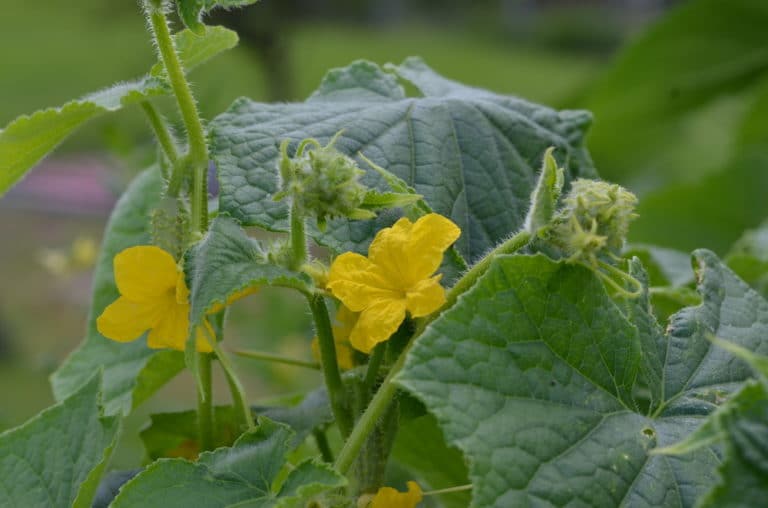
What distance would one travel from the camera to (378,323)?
0.59 meters

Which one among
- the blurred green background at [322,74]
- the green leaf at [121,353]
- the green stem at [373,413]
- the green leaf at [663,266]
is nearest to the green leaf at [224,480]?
the green stem at [373,413]

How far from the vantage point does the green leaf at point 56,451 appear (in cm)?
65

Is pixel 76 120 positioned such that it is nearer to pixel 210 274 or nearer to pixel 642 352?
pixel 210 274

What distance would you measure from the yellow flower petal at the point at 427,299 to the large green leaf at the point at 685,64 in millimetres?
1283

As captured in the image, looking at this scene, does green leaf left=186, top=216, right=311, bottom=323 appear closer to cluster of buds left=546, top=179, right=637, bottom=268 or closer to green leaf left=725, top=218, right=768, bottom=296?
cluster of buds left=546, top=179, right=637, bottom=268

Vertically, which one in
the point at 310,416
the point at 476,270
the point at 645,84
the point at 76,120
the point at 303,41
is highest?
the point at 76,120

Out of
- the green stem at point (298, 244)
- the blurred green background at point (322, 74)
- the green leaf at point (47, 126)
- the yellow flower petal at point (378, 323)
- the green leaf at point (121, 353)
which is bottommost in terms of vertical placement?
the blurred green background at point (322, 74)

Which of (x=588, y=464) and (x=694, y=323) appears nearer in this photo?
(x=588, y=464)

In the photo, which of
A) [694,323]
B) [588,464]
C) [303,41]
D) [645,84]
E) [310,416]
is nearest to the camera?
[588,464]

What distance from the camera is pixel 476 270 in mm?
587

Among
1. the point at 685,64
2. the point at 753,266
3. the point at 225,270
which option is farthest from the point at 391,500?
the point at 685,64

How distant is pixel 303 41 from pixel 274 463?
11.1 metres

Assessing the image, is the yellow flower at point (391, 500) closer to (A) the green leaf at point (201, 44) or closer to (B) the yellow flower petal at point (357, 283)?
(B) the yellow flower petal at point (357, 283)

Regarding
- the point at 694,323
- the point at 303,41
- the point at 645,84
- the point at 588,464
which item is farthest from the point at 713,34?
the point at 303,41
